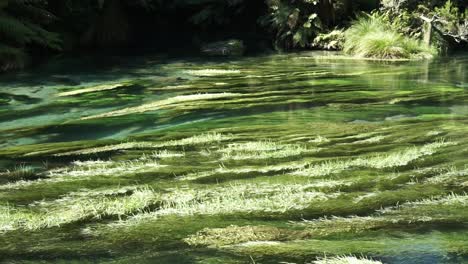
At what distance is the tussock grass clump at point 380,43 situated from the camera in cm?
1237

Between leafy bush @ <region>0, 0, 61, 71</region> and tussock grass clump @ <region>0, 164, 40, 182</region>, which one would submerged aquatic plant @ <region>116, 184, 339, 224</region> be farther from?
leafy bush @ <region>0, 0, 61, 71</region>

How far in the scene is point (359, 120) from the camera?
18.6ft

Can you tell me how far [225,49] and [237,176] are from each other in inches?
428

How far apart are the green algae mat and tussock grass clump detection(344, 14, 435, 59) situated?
15.0 feet

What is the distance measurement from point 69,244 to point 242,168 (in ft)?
5.06

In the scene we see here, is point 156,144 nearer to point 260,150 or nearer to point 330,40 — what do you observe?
point 260,150

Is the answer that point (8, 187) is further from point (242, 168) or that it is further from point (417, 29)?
point (417, 29)

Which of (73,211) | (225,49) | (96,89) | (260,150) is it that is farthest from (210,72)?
(73,211)

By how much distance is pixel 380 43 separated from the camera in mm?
12570

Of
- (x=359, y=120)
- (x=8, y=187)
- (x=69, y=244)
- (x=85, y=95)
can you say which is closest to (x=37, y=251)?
(x=69, y=244)

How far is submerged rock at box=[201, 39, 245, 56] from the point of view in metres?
14.1

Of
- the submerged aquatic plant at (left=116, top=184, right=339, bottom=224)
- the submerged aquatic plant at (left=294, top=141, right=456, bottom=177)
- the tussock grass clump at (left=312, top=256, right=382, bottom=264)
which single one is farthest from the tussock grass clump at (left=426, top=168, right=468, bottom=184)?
the tussock grass clump at (left=312, top=256, right=382, bottom=264)

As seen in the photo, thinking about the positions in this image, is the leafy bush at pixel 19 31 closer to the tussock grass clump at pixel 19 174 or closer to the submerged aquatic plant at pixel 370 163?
the tussock grass clump at pixel 19 174

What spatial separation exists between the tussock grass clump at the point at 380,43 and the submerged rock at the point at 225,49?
2.64 meters
